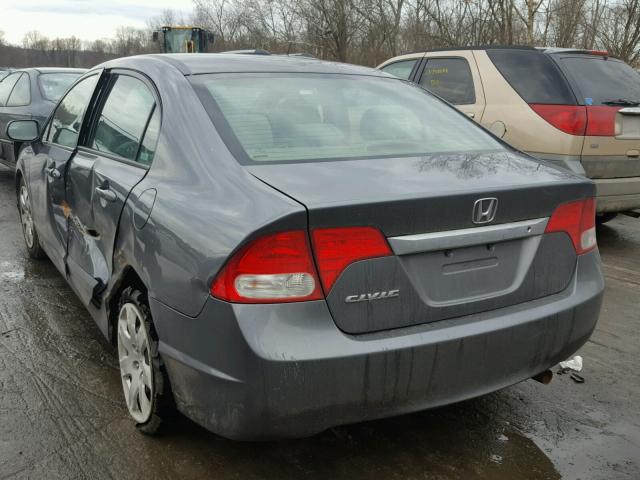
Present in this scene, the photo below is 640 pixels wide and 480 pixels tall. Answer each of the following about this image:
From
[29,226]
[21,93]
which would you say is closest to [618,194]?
[29,226]

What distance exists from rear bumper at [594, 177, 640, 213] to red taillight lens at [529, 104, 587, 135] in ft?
1.69

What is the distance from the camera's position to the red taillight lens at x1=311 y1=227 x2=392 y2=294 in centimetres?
194

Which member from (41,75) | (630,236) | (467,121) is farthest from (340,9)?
(467,121)

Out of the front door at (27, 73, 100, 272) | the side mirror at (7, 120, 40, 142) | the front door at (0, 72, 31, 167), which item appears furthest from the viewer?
the front door at (0, 72, 31, 167)

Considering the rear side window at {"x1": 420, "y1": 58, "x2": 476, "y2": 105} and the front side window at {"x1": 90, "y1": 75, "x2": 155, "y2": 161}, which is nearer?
the front side window at {"x1": 90, "y1": 75, "x2": 155, "y2": 161}

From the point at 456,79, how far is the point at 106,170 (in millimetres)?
4318

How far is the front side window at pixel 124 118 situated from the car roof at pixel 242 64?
0.15 meters

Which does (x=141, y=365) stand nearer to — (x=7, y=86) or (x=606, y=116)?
(x=606, y=116)

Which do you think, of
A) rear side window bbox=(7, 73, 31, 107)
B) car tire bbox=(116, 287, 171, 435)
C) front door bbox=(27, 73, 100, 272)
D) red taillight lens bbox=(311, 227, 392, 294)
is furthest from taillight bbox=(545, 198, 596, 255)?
rear side window bbox=(7, 73, 31, 107)

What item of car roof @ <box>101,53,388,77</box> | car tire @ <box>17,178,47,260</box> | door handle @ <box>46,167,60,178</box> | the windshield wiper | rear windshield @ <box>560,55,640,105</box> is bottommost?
car tire @ <box>17,178,47,260</box>

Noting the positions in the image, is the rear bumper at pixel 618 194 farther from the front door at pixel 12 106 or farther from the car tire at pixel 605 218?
the front door at pixel 12 106

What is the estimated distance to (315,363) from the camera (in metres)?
1.90

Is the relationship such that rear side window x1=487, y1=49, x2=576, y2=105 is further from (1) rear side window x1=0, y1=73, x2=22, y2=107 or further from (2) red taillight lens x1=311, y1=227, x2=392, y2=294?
(1) rear side window x1=0, y1=73, x2=22, y2=107

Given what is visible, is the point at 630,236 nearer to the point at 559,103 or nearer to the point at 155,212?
the point at 559,103
